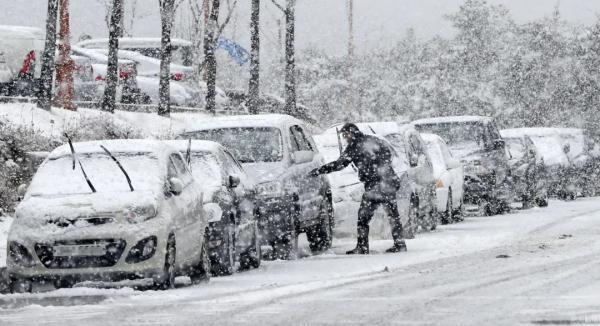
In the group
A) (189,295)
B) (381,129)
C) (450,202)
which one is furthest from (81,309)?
(450,202)

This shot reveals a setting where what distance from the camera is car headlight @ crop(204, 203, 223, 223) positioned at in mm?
14531

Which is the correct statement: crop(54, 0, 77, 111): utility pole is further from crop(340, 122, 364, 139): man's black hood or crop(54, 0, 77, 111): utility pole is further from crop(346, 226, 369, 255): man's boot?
crop(346, 226, 369, 255): man's boot

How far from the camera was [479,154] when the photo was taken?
89.6 ft

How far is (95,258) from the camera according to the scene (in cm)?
1255

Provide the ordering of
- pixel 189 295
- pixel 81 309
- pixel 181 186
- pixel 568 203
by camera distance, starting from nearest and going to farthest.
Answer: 1. pixel 81 309
2. pixel 189 295
3. pixel 181 186
4. pixel 568 203

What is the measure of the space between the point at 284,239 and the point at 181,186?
385 cm

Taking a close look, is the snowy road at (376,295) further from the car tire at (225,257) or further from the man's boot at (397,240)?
the car tire at (225,257)

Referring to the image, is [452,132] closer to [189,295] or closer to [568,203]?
[568,203]

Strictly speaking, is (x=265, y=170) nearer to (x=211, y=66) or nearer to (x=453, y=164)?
(x=453, y=164)

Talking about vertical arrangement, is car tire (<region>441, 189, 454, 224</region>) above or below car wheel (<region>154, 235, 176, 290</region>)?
above

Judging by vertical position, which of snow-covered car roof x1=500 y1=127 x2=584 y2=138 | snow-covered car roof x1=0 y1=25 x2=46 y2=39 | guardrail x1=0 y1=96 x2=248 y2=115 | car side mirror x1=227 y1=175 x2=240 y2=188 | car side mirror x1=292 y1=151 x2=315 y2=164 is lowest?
car side mirror x1=227 y1=175 x2=240 y2=188

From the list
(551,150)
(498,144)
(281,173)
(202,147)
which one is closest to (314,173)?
(281,173)

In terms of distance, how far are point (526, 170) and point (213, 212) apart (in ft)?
55.1

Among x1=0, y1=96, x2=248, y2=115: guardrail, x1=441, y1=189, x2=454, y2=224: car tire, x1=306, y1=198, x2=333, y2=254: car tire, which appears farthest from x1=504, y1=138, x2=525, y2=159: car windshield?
x1=306, y1=198, x2=333, y2=254: car tire
